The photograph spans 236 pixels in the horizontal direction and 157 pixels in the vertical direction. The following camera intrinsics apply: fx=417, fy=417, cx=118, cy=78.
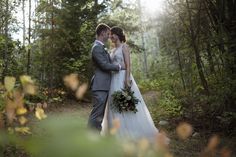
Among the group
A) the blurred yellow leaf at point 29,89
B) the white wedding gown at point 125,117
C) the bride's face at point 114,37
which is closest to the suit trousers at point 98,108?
the white wedding gown at point 125,117

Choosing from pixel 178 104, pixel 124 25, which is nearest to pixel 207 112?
pixel 178 104

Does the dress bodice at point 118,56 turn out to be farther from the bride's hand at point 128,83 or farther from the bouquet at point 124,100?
the bouquet at point 124,100

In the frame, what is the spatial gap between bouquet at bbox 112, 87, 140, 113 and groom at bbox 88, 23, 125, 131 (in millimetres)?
618

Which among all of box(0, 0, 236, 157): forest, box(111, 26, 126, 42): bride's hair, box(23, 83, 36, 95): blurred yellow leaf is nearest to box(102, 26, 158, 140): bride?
Result: box(111, 26, 126, 42): bride's hair

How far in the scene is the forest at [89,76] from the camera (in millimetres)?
814

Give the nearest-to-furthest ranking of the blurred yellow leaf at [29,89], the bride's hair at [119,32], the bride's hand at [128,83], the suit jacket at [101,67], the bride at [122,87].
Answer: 1. the blurred yellow leaf at [29,89]
2. the suit jacket at [101,67]
3. the bride's hair at [119,32]
4. the bride at [122,87]
5. the bride's hand at [128,83]

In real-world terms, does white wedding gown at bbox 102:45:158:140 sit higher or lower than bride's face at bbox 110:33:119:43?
lower

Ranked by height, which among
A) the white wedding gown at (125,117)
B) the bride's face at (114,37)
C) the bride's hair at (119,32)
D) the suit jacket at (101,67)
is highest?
the bride's hair at (119,32)

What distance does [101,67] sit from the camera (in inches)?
236

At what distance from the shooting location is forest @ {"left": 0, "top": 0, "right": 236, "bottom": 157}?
814 millimetres

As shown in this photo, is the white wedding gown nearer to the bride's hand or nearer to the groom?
the bride's hand

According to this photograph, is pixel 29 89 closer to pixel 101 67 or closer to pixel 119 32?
pixel 101 67

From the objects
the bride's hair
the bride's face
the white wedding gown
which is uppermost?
the bride's hair

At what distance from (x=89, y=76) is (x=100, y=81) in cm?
1096
